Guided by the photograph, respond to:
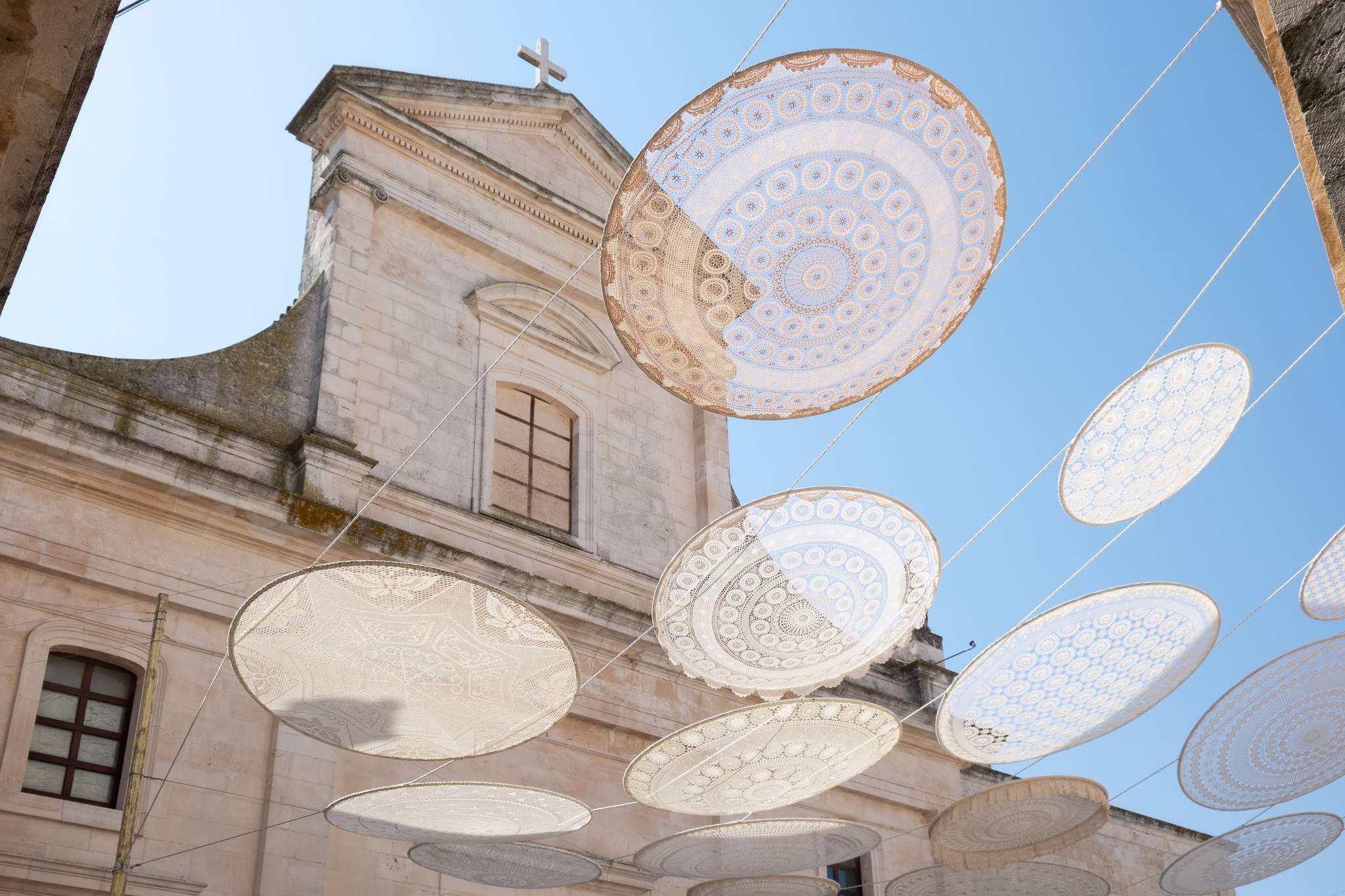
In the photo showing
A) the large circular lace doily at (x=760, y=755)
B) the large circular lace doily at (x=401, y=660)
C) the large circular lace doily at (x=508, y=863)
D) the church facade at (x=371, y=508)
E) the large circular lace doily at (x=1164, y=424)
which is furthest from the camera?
the large circular lace doily at (x=508, y=863)

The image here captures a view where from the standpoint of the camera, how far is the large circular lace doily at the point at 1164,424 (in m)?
9.52

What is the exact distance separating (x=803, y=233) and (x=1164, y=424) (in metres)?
3.45

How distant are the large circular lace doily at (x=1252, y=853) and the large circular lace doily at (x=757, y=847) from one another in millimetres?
4085

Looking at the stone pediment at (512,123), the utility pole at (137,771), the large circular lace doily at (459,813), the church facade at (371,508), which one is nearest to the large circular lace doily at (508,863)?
the large circular lace doily at (459,813)

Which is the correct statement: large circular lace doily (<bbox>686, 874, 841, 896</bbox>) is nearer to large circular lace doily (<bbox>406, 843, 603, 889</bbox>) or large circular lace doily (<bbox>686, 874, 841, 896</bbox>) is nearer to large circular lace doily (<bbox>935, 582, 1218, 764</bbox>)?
large circular lace doily (<bbox>406, 843, 603, 889</bbox>)

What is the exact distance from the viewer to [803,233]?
7.91 metres

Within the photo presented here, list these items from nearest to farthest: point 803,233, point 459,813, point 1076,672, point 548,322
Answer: point 803,233
point 459,813
point 1076,672
point 548,322

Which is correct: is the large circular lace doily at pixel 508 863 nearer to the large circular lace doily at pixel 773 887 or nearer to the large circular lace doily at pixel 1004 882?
the large circular lace doily at pixel 773 887

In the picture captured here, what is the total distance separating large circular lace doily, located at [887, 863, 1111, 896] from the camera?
13.7m

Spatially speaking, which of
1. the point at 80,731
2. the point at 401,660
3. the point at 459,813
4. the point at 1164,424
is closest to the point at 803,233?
the point at 1164,424

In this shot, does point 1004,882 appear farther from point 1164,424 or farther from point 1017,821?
point 1164,424

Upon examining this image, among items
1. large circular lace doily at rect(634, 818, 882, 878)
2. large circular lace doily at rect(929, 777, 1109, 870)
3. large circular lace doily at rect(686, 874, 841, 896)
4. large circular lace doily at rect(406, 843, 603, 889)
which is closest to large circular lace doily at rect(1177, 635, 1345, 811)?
large circular lace doily at rect(929, 777, 1109, 870)

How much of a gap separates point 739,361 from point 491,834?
4.40 m

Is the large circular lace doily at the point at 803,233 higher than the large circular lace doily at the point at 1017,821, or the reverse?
the large circular lace doily at the point at 803,233
